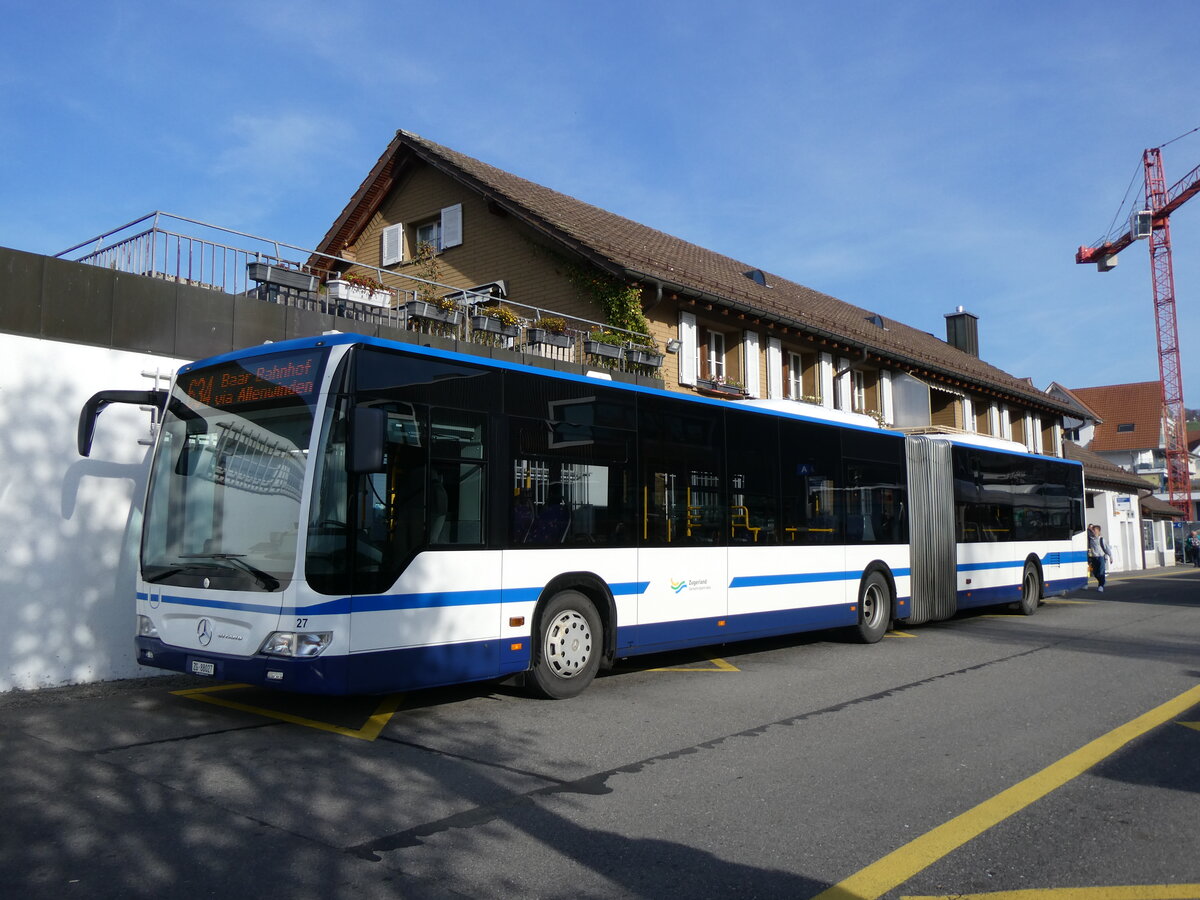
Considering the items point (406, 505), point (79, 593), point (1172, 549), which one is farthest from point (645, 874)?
point (1172, 549)

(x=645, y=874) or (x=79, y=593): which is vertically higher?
(x=79, y=593)

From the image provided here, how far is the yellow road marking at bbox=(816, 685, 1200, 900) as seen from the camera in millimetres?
4250

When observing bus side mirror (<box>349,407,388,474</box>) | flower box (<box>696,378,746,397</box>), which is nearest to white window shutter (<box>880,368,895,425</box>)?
flower box (<box>696,378,746,397</box>)

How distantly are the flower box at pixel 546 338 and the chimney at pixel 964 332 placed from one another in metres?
30.8

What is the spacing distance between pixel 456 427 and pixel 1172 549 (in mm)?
57996

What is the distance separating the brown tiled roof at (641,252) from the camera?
19469 mm

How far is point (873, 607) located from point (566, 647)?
639 centimetres

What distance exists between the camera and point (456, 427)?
7.82 m

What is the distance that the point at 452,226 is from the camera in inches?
882

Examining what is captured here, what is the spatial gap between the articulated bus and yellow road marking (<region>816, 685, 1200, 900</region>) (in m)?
3.88

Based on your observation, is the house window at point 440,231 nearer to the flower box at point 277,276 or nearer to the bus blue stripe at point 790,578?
the flower box at point 277,276

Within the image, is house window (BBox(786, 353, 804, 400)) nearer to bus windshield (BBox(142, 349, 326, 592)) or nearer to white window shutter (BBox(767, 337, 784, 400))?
white window shutter (BBox(767, 337, 784, 400))

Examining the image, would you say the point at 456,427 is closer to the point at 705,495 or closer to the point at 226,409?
the point at 226,409

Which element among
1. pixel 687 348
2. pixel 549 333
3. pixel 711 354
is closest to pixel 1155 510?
pixel 711 354
